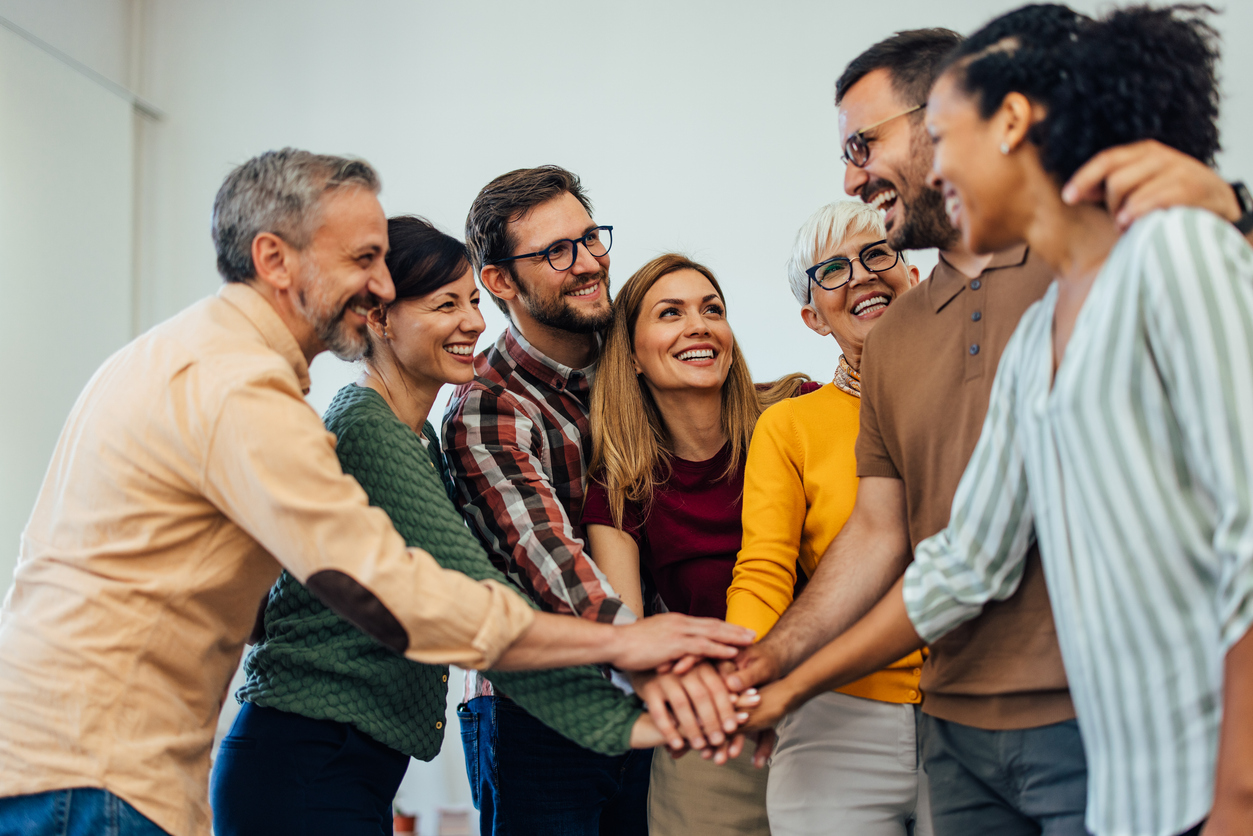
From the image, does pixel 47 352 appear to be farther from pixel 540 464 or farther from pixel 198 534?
pixel 198 534

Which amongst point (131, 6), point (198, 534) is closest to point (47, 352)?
point (131, 6)

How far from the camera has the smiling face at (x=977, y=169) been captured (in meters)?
1.10

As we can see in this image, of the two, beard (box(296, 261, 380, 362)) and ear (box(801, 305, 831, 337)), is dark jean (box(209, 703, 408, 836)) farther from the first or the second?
ear (box(801, 305, 831, 337))

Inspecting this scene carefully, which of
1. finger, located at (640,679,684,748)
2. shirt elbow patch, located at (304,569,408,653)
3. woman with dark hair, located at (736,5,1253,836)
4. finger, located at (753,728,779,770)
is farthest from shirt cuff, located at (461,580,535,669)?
woman with dark hair, located at (736,5,1253,836)

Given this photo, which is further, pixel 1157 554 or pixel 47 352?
pixel 47 352

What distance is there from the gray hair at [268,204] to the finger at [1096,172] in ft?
3.47

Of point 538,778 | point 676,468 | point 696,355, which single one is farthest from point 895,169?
point 538,778

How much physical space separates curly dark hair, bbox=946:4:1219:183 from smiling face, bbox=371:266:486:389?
117 centimetres

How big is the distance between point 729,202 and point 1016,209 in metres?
2.96

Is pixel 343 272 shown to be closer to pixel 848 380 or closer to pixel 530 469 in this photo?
pixel 530 469

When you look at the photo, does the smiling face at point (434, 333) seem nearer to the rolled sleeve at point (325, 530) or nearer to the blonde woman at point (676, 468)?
the blonde woman at point (676, 468)

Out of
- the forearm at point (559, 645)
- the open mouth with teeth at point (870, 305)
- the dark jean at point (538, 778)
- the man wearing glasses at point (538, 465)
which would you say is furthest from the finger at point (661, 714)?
the open mouth with teeth at point (870, 305)

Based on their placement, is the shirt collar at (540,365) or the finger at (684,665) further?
the shirt collar at (540,365)

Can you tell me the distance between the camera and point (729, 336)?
2213 mm
